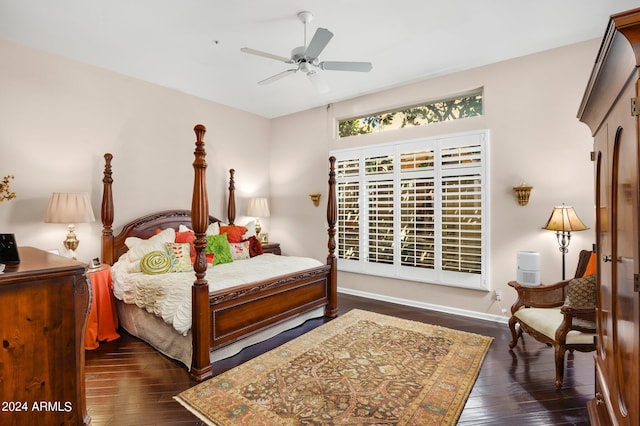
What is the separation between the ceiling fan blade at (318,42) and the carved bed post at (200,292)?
1145 millimetres

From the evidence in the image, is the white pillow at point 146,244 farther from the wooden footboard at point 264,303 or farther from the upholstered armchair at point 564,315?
the upholstered armchair at point 564,315

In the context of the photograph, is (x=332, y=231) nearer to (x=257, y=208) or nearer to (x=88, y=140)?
(x=257, y=208)

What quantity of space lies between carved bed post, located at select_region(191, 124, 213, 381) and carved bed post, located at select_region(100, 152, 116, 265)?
1846 millimetres

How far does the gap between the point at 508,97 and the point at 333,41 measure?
2.18 metres

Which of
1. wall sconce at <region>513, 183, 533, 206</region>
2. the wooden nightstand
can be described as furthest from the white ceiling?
the wooden nightstand

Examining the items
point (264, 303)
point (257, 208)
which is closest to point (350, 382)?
point (264, 303)

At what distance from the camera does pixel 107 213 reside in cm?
381

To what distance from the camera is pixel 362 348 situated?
122 inches

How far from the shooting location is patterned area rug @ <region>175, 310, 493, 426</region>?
6.89ft

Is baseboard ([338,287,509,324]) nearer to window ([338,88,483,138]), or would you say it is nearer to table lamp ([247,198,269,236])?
table lamp ([247,198,269,236])

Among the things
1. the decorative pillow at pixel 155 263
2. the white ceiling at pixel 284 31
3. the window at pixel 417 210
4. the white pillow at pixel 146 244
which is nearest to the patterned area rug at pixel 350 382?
the window at pixel 417 210

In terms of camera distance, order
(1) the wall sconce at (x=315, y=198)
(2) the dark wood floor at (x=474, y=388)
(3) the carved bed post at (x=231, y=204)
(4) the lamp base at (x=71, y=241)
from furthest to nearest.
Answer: (1) the wall sconce at (x=315, y=198)
(3) the carved bed post at (x=231, y=204)
(4) the lamp base at (x=71, y=241)
(2) the dark wood floor at (x=474, y=388)

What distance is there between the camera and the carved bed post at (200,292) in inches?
103

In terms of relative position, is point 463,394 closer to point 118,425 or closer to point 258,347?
point 258,347
